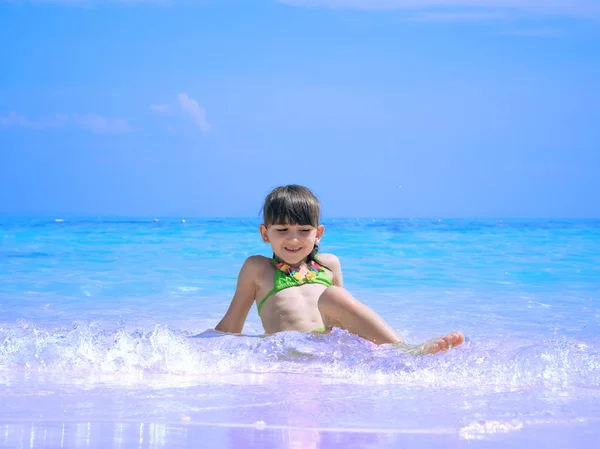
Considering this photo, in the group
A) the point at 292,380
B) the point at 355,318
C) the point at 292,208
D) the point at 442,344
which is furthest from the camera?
the point at 292,208

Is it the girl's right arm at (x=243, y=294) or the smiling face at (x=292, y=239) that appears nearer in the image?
the smiling face at (x=292, y=239)

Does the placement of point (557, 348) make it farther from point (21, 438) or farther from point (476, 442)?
point (21, 438)

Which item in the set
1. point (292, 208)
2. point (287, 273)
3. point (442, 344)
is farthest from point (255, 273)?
point (442, 344)

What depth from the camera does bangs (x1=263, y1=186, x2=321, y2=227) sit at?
3.80 m

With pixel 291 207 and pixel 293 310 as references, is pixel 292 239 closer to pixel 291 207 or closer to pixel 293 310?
pixel 291 207

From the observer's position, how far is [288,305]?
12.6 feet

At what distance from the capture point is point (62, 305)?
5758 mm

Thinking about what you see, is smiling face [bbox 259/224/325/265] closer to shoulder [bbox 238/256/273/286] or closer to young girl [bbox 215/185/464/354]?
young girl [bbox 215/185/464/354]

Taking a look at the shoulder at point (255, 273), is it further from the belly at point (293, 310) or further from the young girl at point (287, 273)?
the belly at point (293, 310)

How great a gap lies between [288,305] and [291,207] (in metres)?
0.55

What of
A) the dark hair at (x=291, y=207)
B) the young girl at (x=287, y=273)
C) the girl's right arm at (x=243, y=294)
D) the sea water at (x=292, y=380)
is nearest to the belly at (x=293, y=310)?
the young girl at (x=287, y=273)

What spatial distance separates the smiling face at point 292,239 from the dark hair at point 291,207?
0.03m

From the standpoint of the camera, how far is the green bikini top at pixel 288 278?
12.9 feet

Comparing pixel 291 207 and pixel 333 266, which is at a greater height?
pixel 291 207
